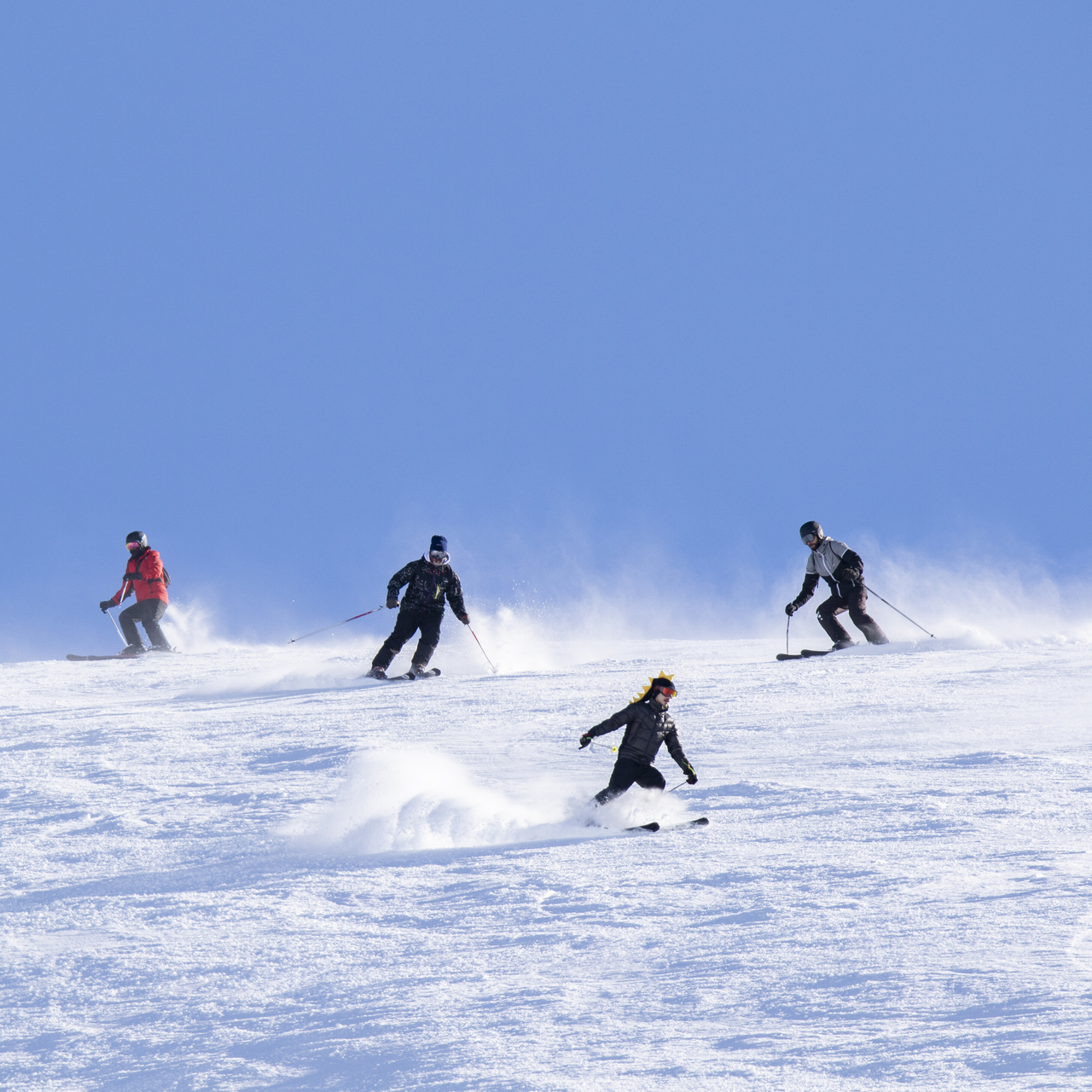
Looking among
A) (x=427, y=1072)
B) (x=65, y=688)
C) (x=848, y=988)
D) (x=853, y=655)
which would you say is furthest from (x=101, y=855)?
(x=853, y=655)

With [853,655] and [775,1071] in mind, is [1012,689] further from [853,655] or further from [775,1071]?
[775,1071]

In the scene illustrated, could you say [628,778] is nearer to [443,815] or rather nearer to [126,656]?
[443,815]

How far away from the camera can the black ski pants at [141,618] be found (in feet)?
59.0

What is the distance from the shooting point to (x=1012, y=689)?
10984mm

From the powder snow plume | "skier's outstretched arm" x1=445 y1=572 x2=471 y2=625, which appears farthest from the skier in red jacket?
the powder snow plume

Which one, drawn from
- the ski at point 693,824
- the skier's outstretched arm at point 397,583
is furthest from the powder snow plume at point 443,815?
the skier's outstretched arm at point 397,583

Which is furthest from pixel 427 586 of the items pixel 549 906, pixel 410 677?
pixel 549 906

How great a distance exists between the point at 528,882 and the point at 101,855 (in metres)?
2.69

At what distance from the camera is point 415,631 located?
43.9 feet

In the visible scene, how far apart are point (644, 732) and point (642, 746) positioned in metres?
0.09

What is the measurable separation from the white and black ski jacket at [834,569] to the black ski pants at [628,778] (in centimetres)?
750

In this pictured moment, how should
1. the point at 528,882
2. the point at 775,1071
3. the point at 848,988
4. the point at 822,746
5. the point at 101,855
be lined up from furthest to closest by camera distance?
1. the point at 822,746
2. the point at 101,855
3. the point at 528,882
4. the point at 848,988
5. the point at 775,1071

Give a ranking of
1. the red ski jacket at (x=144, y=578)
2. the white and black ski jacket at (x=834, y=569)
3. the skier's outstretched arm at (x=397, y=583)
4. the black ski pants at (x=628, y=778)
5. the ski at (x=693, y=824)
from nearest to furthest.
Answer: the ski at (x=693, y=824)
the black ski pants at (x=628, y=778)
the skier's outstretched arm at (x=397, y=583)
the white and black ski jacket at (x=834, y=569)
the red ski jacket at (x=144, y=578)

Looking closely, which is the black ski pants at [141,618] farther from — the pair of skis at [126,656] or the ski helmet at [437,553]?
the ski helmet at [437,553]
